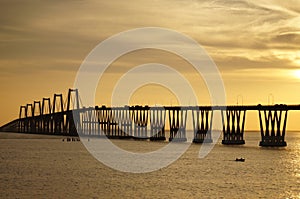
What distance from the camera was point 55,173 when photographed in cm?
9306

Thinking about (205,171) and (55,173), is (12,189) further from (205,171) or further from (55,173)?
(205,171)

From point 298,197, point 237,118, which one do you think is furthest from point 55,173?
point 237,118

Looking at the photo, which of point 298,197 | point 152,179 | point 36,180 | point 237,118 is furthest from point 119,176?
point 237,118

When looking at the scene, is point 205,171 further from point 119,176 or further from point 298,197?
point 298,197

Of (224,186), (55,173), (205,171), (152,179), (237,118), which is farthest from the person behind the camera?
(237,118)

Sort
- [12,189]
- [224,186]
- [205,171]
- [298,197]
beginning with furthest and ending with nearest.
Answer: [205,171] → [224,186] → [12,189] → [298,197]

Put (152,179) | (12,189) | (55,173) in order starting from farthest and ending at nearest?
(55,173) < (152,179) < (12,189)

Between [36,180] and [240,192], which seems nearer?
[240,192]

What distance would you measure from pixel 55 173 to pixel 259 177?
97.8 feet

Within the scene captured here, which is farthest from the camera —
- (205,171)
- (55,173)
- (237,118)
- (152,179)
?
(237,118)

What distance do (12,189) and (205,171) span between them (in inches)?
1465

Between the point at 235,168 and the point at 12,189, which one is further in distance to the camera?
the point at 235,168

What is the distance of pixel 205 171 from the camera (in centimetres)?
10088

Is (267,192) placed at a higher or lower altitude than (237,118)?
lower
